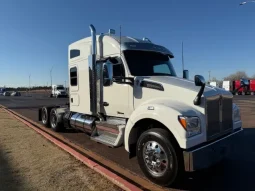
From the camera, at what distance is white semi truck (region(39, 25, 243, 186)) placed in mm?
4793

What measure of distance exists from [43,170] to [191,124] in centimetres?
320

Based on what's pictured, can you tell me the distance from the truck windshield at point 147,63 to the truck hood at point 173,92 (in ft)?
1.31

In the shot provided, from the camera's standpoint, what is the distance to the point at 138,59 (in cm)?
674

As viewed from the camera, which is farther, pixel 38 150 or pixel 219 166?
pixel 38 150

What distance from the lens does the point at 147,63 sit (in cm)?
680

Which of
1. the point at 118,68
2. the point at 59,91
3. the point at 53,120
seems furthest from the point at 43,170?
the point at 59,91

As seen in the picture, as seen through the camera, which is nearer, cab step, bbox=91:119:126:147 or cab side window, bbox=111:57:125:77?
cab step, bbox=91:119:126:147

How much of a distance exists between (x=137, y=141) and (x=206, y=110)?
Result: 4.67 ft

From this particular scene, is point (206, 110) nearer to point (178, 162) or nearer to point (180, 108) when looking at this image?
point (180, 108)

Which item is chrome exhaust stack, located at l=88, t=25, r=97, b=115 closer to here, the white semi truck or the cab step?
the white semi truck

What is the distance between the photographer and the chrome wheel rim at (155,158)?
4945 millimetres

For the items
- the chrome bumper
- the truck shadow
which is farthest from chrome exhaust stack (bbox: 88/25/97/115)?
the chrome bumper

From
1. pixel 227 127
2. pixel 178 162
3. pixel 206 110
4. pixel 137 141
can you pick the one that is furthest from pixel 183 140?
pixel 227 127

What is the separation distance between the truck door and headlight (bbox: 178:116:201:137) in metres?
2.00
